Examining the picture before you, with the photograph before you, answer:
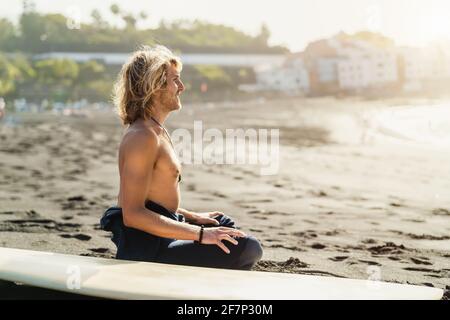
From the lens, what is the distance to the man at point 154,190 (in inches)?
113

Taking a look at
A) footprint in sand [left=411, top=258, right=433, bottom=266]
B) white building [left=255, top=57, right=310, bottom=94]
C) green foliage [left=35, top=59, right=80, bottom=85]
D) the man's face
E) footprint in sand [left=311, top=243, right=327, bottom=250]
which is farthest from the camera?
white building [left=255, top=57, right=310, bottom=94]

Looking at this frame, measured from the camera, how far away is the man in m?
2.87

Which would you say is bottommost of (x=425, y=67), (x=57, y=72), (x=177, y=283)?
(x=177, y=283)

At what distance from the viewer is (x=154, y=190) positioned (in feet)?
9.86

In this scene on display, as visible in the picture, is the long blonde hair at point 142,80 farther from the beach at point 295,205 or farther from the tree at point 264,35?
the tree at point 264,35

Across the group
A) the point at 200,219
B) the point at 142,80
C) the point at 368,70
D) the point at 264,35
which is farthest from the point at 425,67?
the point at 142,80

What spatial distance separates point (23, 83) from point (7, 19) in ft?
137

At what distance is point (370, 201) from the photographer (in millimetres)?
7254

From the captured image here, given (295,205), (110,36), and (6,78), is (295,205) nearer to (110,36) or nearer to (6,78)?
(6,78)

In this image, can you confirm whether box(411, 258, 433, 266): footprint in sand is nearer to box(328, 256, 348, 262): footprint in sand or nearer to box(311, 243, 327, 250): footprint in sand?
box(328, 256, 348, 262): footprint in sand

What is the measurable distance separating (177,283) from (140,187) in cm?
45

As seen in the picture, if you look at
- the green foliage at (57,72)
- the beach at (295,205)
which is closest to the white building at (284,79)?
the green foliage at (57,72)

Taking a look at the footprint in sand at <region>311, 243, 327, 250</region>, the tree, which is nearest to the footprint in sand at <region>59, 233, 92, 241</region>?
the footprint in sand at <region>311, 243, 327, 250</region>
